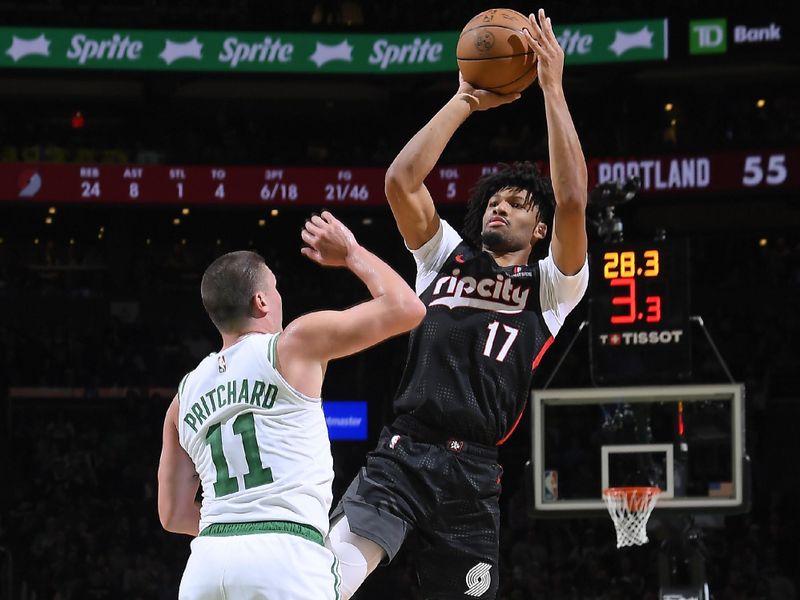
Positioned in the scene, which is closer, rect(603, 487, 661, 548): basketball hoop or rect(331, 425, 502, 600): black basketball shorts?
rect(331, 425, 502, 600): black basketball shorts

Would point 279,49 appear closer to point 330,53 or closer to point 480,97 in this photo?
point 330,53

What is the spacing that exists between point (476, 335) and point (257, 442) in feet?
4.55

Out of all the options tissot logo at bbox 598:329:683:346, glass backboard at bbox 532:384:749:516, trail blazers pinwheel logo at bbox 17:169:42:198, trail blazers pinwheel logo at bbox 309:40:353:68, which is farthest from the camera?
trail blazers pinwheel logo at bbox 309:40:353:68

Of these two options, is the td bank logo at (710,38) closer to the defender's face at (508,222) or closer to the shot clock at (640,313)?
the shot clock at (640,313)

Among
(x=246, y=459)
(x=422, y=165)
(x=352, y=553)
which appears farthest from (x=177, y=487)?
(x=422, y=165)

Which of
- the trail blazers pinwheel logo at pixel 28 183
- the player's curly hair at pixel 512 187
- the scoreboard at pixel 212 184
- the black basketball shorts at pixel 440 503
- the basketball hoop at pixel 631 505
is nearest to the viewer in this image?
the black basketball shorts at pixel 440 503

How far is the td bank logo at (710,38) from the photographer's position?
19.6 metres

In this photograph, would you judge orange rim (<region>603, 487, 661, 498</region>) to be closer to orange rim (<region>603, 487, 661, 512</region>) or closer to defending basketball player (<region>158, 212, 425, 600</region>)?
orange rim (<region>603, 487, 661, 512</region>)

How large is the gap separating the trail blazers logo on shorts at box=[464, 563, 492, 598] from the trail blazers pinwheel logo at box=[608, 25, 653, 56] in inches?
599

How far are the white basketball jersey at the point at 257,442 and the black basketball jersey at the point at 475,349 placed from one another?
3.30 feet

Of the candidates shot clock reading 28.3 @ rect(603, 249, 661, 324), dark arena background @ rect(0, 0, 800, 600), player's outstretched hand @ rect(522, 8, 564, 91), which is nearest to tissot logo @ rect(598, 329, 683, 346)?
shot clock reading 28.3 @ rect(603, 249, 661, 324)

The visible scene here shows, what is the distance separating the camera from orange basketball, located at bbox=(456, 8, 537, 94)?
5727mm

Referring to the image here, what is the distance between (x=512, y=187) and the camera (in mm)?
5852

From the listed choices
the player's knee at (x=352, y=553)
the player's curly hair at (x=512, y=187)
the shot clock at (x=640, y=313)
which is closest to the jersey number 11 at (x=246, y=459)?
the player's knee at (x=352, y=553)
